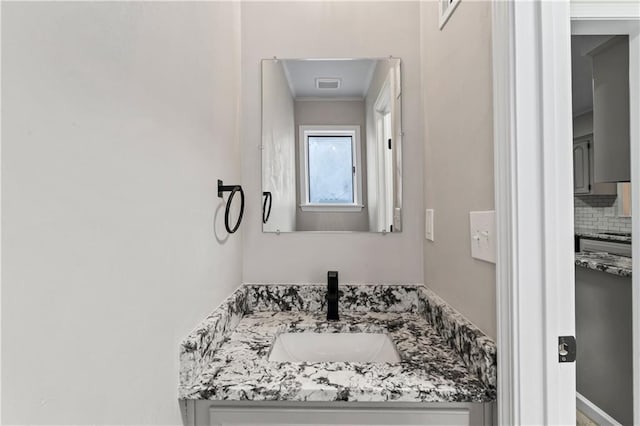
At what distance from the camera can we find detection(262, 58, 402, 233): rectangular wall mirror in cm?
147

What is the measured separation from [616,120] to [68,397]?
7.46ft

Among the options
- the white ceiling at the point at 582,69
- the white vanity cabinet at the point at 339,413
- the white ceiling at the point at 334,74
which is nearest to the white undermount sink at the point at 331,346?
the white vanity cabinet at the point at 339,413

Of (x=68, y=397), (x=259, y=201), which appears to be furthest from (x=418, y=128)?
(x=68, y=397)

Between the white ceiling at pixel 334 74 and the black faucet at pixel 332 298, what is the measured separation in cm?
77

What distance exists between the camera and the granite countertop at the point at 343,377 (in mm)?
824

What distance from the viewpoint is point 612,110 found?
1.73 m

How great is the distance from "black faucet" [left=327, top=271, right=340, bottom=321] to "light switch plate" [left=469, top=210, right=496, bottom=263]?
1.79ft

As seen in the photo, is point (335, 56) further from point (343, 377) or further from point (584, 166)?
point (584, 166)

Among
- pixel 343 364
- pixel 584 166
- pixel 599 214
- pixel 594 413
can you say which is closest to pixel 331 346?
pixel 343 364

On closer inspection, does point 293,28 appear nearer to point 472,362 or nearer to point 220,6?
point 220,6

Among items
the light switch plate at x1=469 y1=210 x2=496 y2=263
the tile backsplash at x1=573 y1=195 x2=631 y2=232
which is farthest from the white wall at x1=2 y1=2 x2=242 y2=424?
the tile backsplash at x1=573 y1=195 x2=631 y2=232

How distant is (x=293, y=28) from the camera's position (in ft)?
4.82

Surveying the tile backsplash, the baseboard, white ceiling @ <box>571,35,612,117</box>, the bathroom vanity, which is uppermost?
white ceiling @ <box>571,35,612,117</box>

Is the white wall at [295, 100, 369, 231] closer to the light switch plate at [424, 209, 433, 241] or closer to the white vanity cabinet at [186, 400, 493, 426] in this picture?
the light switch plate at [424, 209, 433, 241]
